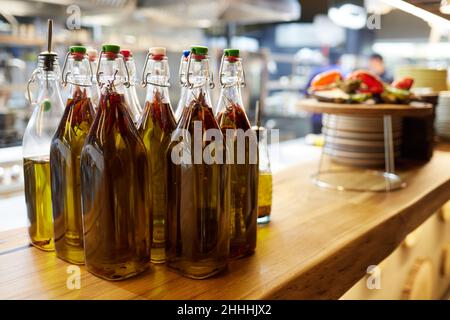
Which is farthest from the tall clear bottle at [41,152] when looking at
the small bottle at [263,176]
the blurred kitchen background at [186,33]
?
the blurred kitchen background at [186,33]

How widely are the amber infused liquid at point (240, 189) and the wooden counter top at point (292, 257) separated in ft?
0.13

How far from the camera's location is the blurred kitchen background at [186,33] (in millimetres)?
2670

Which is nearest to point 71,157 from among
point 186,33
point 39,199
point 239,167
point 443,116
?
point 39,199

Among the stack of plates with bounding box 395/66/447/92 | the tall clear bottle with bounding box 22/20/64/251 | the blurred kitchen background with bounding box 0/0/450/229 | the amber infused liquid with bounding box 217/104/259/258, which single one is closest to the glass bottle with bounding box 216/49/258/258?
the amber infused liquid with bounding box 217/104/259/258

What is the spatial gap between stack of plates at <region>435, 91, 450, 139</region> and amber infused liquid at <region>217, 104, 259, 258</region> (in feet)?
5.92

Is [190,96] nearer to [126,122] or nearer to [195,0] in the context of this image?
[126,122]

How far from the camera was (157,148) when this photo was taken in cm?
79

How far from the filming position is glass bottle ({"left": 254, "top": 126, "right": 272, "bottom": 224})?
100 cm

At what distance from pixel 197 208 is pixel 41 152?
1.07 ft

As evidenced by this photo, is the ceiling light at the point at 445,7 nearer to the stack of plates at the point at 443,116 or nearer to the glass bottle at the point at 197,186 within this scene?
the stack of plates at the point at 443,116

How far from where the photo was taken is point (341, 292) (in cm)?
91

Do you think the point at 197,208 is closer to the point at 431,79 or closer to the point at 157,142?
the point at 157,142

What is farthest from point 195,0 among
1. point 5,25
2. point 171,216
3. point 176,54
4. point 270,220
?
point 171,216

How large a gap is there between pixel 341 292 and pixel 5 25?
3.80 m
